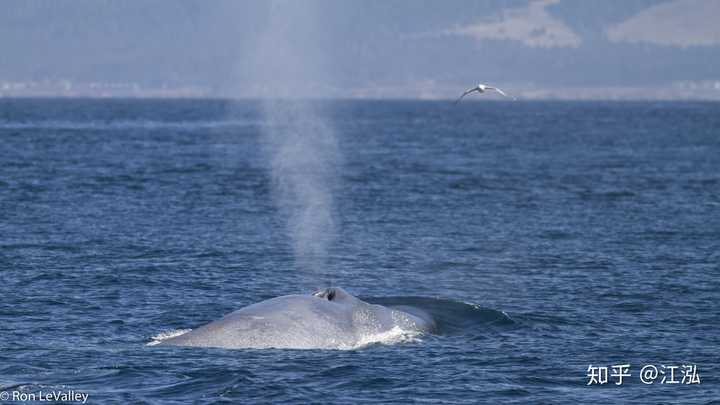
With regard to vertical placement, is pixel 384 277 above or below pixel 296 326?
above

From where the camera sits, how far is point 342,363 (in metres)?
28.5

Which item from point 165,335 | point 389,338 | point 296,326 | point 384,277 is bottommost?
point 165,335

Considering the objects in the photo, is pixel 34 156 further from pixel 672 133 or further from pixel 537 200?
pixel 672 133

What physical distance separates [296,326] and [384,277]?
13433mm

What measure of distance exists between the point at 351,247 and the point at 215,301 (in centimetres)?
1347

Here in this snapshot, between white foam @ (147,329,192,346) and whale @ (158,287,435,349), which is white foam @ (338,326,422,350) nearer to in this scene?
whale @ (158,287,435,349)

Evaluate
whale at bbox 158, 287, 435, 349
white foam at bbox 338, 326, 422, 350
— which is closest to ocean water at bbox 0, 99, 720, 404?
white foam at bbox 338, 326, 422, 350

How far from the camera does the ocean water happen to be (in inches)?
1085

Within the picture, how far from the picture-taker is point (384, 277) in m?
42.4

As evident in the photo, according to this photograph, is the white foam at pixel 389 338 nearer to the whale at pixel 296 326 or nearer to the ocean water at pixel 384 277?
the whale at pixel 296 326

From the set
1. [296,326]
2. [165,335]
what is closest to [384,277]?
[165,335]

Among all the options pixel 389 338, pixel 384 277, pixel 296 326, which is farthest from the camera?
pixel 384 277

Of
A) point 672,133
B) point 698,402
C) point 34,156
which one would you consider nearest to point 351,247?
point 698,402

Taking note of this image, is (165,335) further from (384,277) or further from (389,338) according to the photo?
(384,277)
